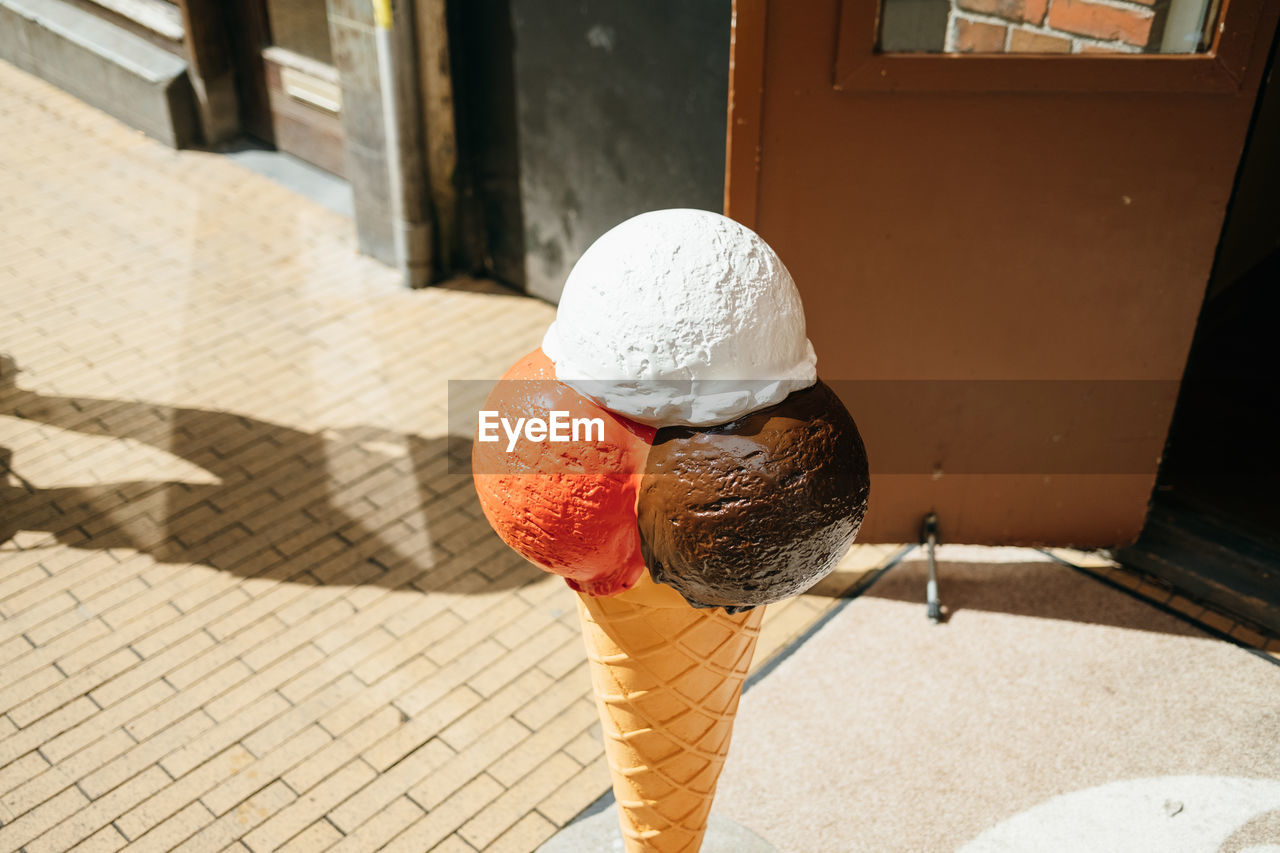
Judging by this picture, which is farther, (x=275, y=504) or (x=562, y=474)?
(x=275, y=504)

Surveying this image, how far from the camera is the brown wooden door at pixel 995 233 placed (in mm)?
3070

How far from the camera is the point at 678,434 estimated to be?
1.76 meters

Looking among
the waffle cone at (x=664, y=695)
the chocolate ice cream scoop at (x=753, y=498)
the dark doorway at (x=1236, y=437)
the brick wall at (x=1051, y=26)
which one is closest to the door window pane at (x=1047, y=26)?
the brick wall at (x=1051, y=26)

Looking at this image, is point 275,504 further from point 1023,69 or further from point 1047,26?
point 1047,26

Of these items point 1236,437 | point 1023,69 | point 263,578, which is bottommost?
point 263,578

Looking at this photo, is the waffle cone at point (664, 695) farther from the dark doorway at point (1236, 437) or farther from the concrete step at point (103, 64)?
the concrete step at point (103, 64)

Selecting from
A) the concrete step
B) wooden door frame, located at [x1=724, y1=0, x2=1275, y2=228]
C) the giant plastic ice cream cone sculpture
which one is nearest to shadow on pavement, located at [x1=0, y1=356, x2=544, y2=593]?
wooden door frame, located at [x1=724, y1=0, x2=1275, y2=228]

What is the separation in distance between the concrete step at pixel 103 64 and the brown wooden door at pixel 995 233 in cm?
580

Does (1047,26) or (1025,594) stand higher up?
(1047,26)

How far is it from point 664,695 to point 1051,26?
7.93 ft

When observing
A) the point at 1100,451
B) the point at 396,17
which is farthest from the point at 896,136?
the point at 396,17

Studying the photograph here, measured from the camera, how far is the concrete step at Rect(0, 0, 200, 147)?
24.6ft

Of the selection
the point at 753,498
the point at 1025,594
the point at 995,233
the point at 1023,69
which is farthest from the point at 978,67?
the point at 753,498

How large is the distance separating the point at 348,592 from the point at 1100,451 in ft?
9.16
